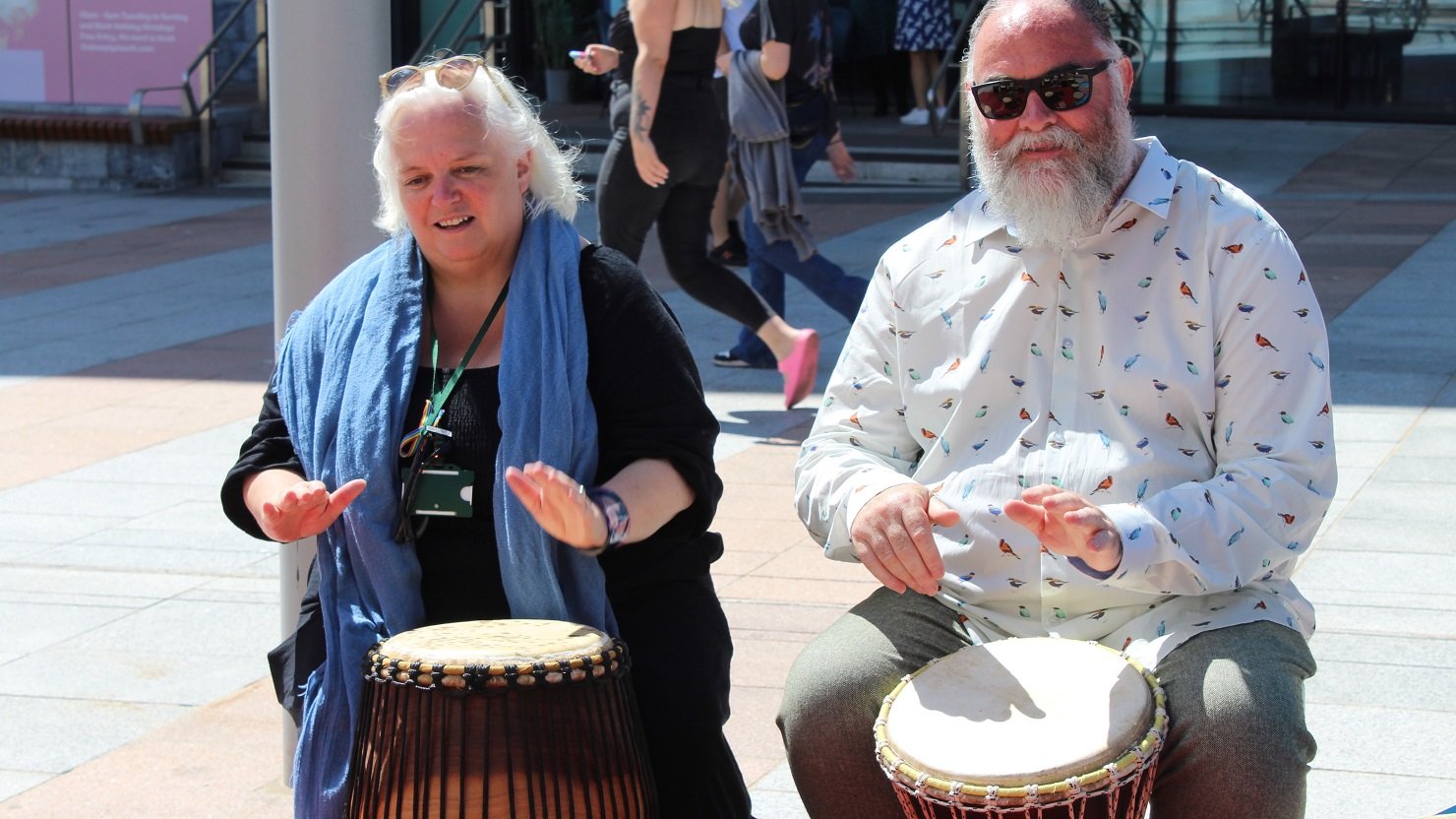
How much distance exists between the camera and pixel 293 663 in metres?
3.10

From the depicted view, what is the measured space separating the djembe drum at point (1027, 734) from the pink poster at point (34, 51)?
1297 cm

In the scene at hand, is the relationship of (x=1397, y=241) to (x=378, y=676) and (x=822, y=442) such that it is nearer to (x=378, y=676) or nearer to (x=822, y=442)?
(x=822, y=442)

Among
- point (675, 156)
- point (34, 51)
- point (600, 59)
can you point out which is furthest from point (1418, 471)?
point (34, 51)

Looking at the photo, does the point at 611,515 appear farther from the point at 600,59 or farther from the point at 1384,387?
the point at 1384,387

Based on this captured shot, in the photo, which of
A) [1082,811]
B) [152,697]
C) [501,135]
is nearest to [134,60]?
[152,697]

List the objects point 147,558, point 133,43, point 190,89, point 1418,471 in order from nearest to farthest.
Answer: point 147,558
point 1418,471
point 190,89
point 133,43

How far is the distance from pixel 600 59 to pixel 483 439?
379cm

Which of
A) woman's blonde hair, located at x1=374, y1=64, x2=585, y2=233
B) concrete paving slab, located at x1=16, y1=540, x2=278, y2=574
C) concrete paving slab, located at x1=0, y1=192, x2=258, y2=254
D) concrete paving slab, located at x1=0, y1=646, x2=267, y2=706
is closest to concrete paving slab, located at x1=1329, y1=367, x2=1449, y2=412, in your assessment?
concrete paving slab, located at x1=16, y1=540, x2=278, y2=574

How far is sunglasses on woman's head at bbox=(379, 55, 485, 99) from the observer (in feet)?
9.96

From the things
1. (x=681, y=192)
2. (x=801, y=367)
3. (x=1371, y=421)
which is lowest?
(x=1371, y=421)

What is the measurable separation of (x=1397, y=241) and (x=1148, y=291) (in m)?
7.08

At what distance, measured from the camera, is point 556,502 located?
2.65 meters

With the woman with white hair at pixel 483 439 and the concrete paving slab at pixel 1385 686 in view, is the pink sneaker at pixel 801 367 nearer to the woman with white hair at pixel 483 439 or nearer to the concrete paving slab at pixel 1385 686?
the concrete paving slab at pixel 1385 686

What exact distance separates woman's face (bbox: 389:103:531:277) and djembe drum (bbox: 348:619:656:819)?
2.30ft
